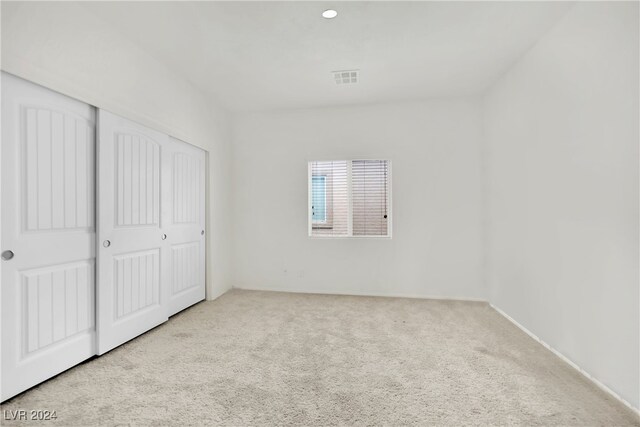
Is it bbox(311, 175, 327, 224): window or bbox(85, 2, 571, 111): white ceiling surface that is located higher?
bbox(85, 2, 571, 111): white ceiling surface

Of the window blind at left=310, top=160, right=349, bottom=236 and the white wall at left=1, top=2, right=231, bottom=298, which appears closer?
the white wall at left=1, top=2, right=231, bottom=298

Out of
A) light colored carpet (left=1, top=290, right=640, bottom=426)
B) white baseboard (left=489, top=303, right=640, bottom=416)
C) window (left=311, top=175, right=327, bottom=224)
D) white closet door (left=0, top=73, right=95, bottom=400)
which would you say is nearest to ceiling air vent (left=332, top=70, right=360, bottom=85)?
window (left=311, top=175, right=327, bottom=224)

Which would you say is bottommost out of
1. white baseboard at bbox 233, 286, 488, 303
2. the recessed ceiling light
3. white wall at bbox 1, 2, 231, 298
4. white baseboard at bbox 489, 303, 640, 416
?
white baseboard at bbox 489, 303, 640, 416

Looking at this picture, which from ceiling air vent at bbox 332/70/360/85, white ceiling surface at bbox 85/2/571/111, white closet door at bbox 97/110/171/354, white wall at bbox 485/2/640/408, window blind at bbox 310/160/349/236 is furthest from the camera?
window blind at bbox 310/160/349/236

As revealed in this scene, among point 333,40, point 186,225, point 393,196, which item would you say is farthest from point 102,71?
point 393,196

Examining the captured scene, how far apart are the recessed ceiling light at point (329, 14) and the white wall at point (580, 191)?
1.81m

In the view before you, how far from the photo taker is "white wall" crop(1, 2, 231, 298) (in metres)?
1.88

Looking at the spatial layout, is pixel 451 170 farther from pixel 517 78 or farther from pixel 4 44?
pixel 4 44

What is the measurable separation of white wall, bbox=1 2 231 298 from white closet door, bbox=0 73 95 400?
0.15m

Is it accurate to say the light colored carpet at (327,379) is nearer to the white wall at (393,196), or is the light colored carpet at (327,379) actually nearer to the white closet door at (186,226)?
the white closet door at (186,226)

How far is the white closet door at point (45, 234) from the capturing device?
185 cm

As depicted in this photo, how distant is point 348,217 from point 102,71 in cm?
328

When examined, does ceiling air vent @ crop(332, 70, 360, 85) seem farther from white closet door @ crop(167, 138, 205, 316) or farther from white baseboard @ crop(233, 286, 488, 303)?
white baseboard @ crop(233, 286, 488, 303)

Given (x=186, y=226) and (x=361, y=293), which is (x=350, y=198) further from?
(x=186, y=226)
